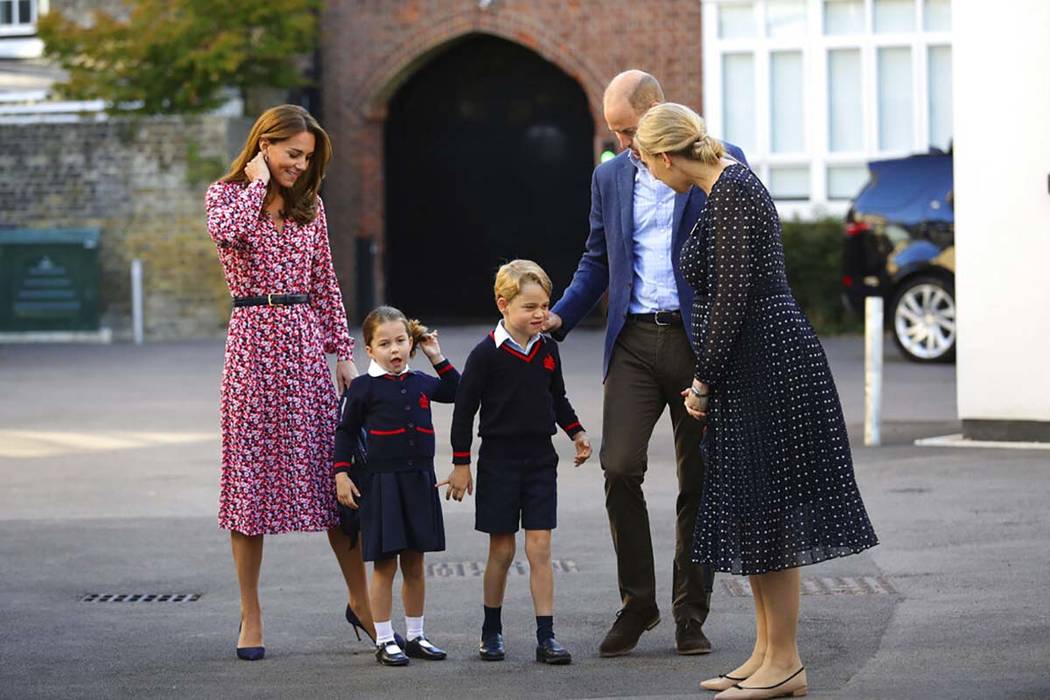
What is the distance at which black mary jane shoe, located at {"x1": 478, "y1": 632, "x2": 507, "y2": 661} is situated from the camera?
6984mm

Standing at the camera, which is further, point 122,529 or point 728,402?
point 122,529

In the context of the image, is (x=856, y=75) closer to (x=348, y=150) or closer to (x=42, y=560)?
(x=348, y=150)

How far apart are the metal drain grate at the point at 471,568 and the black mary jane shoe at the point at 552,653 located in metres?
2.01

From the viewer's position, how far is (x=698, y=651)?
702 centimetres

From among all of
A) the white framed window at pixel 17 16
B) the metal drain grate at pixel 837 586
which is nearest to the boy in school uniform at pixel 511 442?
the metal drain grate at pixel 837 586

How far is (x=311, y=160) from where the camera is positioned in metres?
7.27

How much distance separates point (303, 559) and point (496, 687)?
3285 millimetres

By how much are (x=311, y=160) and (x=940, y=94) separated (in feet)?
67.4

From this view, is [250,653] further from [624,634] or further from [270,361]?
[624,634]

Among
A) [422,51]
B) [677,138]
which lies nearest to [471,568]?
[677,138]

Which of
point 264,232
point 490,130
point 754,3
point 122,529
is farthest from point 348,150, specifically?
point 264,232

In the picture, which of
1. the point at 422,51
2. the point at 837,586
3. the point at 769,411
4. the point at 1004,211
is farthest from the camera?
the point at 422,51

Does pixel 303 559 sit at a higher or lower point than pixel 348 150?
lower

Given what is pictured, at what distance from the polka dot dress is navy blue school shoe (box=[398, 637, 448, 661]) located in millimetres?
1309
